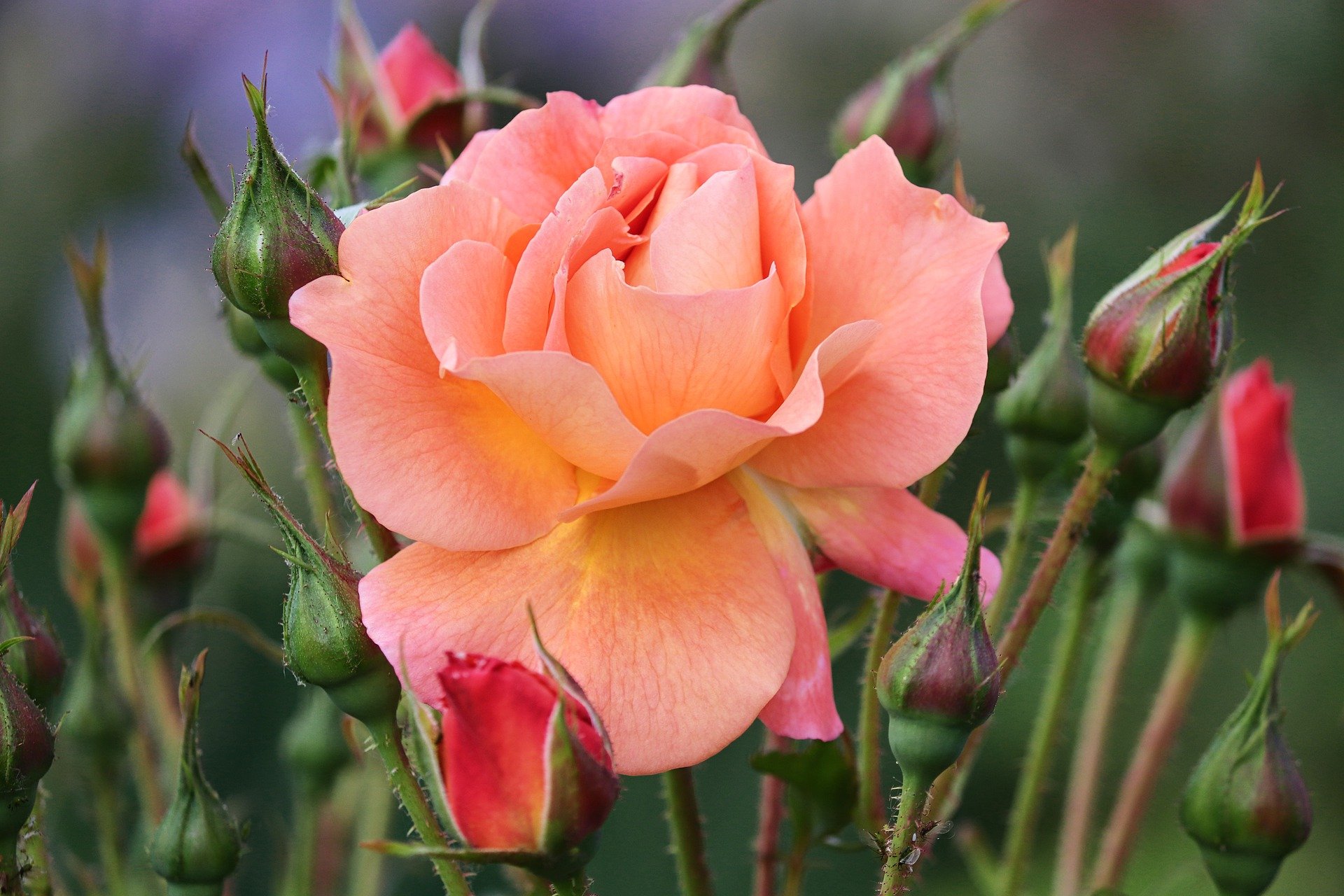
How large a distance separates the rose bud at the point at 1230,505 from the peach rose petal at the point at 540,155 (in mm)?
296

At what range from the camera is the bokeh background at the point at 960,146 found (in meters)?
1.55

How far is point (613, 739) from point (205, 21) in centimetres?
194

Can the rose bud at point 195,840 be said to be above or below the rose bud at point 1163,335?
below

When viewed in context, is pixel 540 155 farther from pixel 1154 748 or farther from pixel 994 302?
pixel 1154 748

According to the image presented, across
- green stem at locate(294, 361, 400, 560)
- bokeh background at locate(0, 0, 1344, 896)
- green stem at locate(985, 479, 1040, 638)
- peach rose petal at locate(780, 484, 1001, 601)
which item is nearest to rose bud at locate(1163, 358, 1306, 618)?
green stem at locate(985, 479, 1040, 638)

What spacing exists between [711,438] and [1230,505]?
31 centimetres

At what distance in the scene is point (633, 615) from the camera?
0.92 feet

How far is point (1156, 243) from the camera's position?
62.7 inches

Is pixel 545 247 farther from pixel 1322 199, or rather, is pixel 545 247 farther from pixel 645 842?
pixel 1322 199

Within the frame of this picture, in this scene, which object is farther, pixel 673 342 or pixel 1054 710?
pixel 1054 710

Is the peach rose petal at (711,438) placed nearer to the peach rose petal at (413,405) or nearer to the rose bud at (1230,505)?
the peach rose petal at (413,405)

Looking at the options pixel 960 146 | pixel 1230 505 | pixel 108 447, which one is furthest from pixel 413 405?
pixel 960 146

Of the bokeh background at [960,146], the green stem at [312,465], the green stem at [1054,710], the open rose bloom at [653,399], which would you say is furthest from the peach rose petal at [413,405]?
the bokeh background at [960,146]

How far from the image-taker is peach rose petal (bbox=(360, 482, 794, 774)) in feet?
0.88
